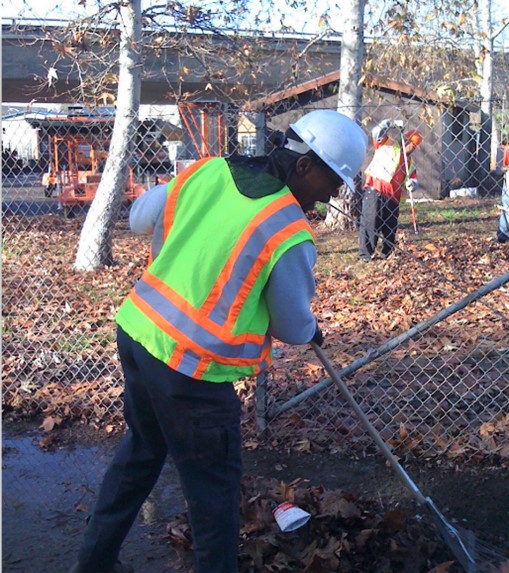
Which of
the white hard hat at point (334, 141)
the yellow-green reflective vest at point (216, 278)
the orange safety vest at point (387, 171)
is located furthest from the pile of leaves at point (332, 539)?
the orange safety vest at point (387, 171)

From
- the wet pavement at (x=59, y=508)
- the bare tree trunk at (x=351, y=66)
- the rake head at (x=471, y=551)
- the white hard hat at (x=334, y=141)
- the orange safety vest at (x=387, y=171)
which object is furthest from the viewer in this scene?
the bare tree trunk at (x=351, y=66)

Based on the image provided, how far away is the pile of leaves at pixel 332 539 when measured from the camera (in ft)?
10.4

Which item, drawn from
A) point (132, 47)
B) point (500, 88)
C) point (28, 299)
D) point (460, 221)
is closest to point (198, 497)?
point (28, 299)

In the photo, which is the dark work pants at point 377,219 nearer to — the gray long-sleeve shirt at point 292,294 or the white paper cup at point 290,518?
the white paper cup at point 290,518

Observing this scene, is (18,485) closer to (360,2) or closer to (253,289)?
(253,289)

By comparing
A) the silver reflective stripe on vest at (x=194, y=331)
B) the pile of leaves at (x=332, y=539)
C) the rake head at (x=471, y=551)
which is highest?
the silver reflective stripe on vest at (x=194, y=331)

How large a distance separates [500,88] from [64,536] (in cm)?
3086

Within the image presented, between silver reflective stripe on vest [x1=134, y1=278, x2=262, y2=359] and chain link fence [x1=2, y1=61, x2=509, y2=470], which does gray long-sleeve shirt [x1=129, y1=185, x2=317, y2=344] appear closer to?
silver reflective stripe on vest [x1=134, y1=278, x2=262, y2=359]

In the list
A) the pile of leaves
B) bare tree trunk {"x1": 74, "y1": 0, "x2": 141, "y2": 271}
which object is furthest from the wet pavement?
bare tree trunk {"x1": 74, "y1": 0, "x2": 141, "y2": 271}

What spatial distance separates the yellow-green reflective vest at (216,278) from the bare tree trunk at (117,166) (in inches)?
270

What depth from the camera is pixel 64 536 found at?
353 cm

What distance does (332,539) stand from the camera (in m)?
3.25

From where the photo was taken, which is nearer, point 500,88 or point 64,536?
point 64,536

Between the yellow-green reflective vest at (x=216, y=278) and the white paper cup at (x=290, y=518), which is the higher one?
the yellow-green reflective vest at (x=216, y=278)
